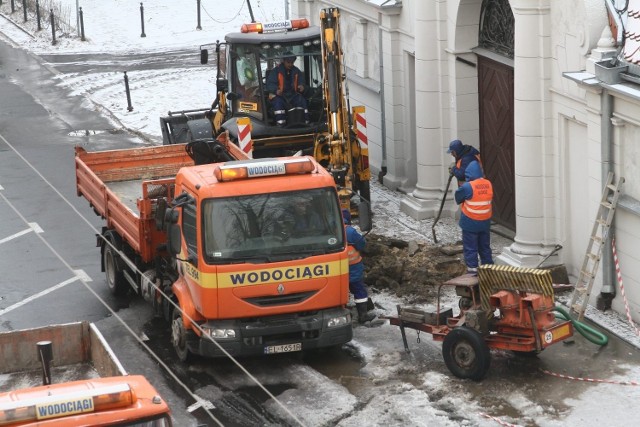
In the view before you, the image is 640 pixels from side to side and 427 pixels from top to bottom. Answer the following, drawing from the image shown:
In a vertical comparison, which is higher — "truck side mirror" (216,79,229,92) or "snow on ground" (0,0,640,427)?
"truck side mirror" (216,79,229,92)

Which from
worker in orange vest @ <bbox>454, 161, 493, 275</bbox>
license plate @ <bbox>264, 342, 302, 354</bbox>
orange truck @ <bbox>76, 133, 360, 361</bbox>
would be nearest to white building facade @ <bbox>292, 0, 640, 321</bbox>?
worker in orange vest @ <bbox>454, 161, 493, 275</bbox>

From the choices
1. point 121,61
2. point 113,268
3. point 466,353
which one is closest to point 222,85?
point 113,268

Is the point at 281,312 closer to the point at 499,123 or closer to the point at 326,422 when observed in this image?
the point at 326,422

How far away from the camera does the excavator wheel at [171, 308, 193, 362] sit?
15.2 metres

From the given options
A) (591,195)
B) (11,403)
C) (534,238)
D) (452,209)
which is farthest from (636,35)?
(11,403)


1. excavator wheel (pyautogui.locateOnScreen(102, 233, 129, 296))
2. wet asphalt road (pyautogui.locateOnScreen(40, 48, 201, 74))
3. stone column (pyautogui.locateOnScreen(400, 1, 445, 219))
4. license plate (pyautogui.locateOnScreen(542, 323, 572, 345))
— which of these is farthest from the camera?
wet asphalt road (pyautogui.locateOnScreen(40, 48, 201, 74))

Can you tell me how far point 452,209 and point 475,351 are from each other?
715cm

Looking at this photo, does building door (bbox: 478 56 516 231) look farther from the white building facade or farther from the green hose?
the green hose

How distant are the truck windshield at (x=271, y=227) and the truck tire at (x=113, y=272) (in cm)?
372

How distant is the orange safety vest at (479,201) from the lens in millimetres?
17062

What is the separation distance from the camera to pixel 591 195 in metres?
16.5

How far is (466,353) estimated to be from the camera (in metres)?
14.3

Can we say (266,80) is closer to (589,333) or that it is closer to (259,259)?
(259,259)

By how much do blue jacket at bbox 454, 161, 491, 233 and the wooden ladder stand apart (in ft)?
4.95
